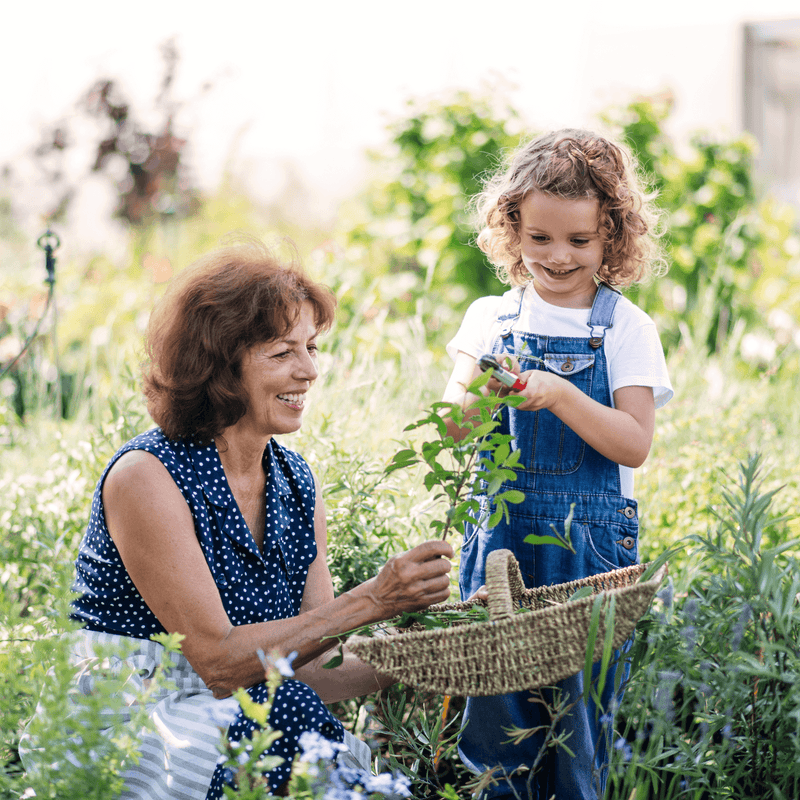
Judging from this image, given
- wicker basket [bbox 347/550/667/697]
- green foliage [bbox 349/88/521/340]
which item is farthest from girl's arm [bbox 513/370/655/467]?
green foliage [bbox 349/88/521/340]

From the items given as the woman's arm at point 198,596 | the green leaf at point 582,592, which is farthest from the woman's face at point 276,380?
the green leaf at point 582,592

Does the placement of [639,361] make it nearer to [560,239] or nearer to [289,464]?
[560,239]

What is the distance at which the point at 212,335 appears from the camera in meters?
1.99

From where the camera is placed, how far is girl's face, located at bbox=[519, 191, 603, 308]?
2.02 meters

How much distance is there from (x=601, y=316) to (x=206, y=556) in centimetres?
110

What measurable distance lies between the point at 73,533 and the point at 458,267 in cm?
293

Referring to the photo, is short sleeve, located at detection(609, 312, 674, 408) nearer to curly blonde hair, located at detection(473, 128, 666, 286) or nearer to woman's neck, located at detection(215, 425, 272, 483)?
curly blonde hair, located at detection(473, 128, 666, 286)

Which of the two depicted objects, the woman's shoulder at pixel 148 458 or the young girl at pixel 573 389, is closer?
the woman's shoulder at pixel 148 458

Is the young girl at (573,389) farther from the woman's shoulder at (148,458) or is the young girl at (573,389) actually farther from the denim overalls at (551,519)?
the woman's shoulder at (148,458)

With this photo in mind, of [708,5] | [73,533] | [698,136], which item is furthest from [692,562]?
[708,5]

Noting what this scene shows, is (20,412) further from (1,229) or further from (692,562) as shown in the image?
(1,229)

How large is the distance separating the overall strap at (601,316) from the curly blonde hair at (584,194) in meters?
0.13

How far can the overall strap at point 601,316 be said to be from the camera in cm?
209

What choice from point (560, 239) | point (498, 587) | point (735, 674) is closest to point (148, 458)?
point (498, 587)
